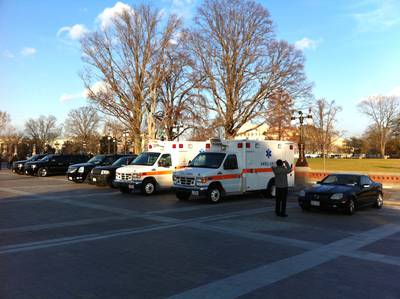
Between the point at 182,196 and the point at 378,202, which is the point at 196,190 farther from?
the point at 378,202

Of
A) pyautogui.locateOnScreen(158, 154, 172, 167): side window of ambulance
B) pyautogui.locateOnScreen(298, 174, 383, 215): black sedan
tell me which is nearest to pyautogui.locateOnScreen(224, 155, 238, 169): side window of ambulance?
pyautogui.locateOnScreen(298, 174, 383, 215): black sedan

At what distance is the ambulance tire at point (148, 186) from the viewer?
57.1 ft

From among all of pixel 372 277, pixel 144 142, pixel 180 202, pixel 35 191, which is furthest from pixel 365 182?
pixel 144 142

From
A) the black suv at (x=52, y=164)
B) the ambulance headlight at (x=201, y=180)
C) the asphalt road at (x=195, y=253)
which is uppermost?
the black suv at (x=52, y=164)

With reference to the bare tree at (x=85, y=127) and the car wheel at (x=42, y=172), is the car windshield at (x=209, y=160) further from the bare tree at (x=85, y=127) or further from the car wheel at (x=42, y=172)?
the bare tree at (x=85, y=127)

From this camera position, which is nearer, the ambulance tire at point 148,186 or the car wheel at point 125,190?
the ambulance tire at point 148,186

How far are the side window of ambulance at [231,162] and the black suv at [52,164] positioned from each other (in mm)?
18873

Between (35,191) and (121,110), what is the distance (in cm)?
1914

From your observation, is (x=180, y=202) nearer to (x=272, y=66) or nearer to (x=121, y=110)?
(x=272, y=66)

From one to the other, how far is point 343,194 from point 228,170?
476 cm

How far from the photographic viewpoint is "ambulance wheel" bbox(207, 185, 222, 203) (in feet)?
48.4

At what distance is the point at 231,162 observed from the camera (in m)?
15.8

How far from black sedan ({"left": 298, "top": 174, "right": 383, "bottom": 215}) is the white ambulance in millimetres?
7174

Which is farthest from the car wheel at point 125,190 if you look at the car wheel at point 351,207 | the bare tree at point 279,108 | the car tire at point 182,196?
the bare tree at point 279,108
